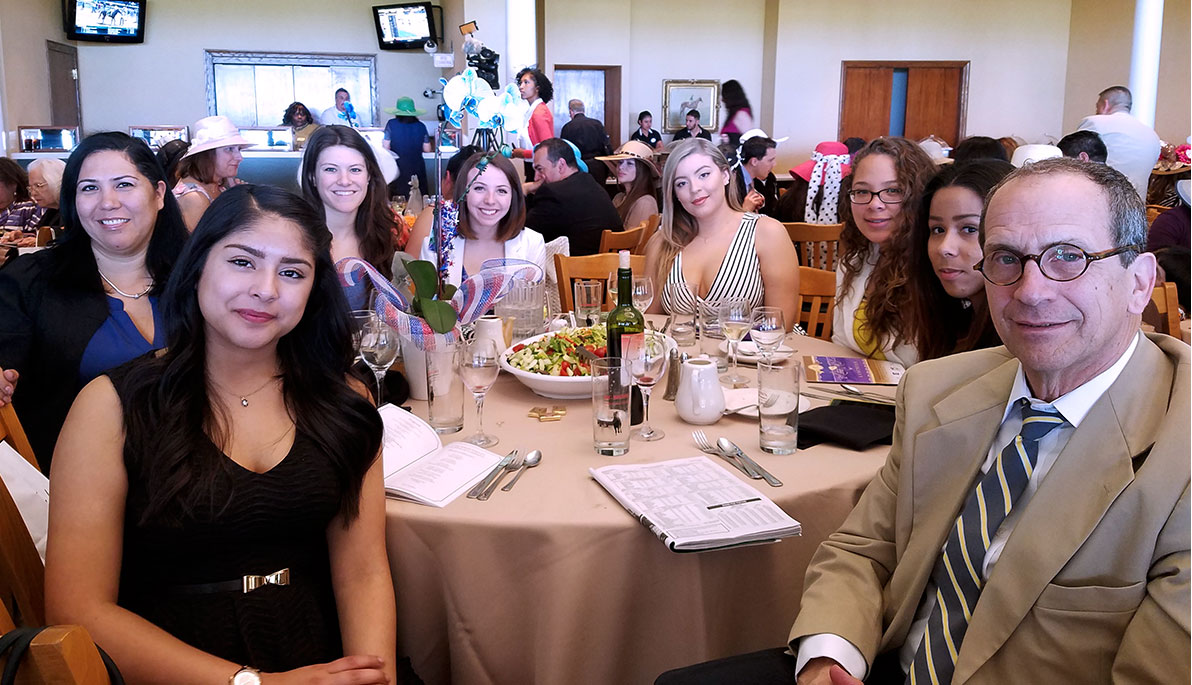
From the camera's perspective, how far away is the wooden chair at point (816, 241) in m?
4.96

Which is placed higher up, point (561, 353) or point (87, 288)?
point (87, 288)

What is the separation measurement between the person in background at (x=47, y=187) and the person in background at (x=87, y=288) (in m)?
3.69

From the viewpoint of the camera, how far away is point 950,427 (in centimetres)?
139

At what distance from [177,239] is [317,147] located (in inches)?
39.9

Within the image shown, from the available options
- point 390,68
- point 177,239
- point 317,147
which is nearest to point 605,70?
point 390,68

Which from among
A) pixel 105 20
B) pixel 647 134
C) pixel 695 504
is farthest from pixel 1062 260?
pixel 105 20

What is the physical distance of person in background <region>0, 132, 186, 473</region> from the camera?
2.29m

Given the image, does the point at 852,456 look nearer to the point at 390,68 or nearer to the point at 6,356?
the point at 6,356

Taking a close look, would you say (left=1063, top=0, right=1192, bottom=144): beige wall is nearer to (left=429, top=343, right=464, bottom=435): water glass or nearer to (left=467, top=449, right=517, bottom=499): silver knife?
(left=429, top=343, right=464, bottom=435): water glass

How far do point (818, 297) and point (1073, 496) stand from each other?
7.53 ft

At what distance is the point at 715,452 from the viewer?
6.34ft

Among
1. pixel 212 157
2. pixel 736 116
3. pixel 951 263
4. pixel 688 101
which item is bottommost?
pixel 951 263

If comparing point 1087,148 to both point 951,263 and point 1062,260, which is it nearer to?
point 951,263

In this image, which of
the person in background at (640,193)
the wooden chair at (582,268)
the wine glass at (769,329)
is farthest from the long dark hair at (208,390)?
the person in background at (640,193)
